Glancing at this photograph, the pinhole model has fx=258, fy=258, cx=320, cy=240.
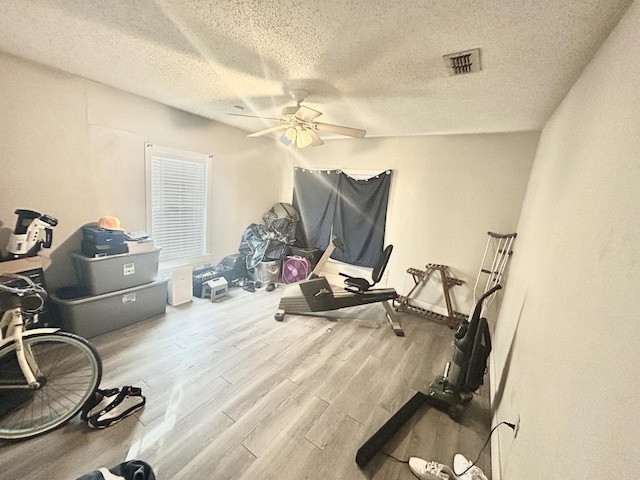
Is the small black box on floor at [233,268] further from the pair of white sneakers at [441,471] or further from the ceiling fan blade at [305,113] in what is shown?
the pair of white sneakers at [441,471]

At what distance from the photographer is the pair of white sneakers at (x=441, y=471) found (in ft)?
4.71

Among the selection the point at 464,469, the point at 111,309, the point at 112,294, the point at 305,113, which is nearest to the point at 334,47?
the point at 305,113

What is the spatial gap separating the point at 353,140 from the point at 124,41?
3.10 metres

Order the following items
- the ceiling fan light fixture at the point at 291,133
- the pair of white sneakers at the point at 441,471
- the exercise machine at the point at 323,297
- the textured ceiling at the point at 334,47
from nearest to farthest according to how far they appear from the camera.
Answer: the textured ceiling at the point at 334,47 < the pair of white sneakers at the point at 441,471 < the ceiling fan light fixture at the point at 291,133 < the exercise machine at the point at 323,297

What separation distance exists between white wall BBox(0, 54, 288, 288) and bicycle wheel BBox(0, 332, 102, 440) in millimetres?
1167

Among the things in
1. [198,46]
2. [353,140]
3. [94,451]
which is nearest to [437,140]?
[353,140]

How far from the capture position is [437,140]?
139 inches

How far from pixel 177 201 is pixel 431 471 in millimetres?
3809

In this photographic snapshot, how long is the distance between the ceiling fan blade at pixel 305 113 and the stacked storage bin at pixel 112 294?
6.96ft

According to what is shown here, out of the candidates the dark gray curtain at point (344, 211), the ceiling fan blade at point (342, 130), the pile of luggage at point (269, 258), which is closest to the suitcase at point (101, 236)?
the pile of luggage at point (269, 258)

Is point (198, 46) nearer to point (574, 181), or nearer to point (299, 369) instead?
point (574, 181)

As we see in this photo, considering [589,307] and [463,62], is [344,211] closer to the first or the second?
[463,62]

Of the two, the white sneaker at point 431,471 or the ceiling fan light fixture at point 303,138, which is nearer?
the white sneaker at point 431,471

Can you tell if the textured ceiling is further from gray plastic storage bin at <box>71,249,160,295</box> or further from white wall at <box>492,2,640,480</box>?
gray plastic storage bin at <box>71,249,160,295</box>
